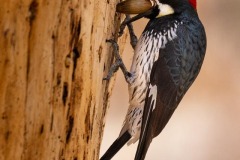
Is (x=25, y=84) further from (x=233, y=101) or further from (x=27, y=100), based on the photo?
(x=233, y=101)

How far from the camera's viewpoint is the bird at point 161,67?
3.58 metres

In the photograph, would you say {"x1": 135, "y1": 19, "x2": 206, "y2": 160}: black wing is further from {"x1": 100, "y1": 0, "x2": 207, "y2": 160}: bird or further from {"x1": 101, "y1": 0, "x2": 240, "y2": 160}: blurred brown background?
{"x1": 101, "y1": 0, "x2": 240, "y2": 160}: blurred brown background

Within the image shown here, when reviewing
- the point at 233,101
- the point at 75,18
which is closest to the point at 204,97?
the point at 233,101

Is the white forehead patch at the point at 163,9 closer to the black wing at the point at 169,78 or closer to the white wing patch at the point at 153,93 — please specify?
the black wing at the point at 169,78

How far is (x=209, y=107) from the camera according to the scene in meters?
6.46

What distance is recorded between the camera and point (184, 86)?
3699 mm

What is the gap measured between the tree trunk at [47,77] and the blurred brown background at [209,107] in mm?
3115

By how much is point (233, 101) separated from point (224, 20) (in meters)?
0.89

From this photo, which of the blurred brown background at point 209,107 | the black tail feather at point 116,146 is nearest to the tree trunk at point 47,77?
the black tail feather at point 116,146

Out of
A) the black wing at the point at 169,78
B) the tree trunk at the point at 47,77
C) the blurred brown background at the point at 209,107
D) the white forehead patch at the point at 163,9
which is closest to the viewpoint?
the tree trunk at the point at 47,77

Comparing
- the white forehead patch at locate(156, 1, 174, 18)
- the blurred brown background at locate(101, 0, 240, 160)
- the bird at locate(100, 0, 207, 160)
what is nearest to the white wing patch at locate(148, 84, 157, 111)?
the bird at locate(100, 0, 207, 160)

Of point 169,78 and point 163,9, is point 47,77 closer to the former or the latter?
point 169,78

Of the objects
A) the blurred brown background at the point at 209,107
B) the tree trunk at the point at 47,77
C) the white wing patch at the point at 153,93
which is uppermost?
the tree trunk at the point at 47,77

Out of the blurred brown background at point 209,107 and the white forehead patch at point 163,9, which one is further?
the blurred brown background at point 209,107
